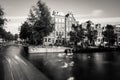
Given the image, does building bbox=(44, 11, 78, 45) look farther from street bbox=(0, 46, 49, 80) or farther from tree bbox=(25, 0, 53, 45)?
street bbox=(0, 46, 49, 80)

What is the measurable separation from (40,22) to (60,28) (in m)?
25.7

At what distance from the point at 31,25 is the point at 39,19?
13.2 feet

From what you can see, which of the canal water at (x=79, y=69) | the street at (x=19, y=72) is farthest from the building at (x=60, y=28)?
the street at (x=19, y=72)

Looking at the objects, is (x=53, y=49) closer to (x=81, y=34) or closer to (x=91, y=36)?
(x=81, y=34)

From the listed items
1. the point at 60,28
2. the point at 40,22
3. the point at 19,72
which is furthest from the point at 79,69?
the point at 60,28

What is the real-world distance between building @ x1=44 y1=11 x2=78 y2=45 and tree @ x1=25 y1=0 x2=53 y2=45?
18.4m

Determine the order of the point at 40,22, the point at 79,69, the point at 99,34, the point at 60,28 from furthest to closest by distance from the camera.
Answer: the point at 99,34, the point at 60,28, the point at 40,22, the point at 79,69

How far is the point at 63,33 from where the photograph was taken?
7581 centimetres

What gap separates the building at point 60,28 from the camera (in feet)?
236

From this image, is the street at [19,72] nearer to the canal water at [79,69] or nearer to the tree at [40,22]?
the canal water at [79,69]

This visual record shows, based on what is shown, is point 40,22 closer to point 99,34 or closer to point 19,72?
point 19,72

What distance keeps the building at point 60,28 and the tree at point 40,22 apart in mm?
18432

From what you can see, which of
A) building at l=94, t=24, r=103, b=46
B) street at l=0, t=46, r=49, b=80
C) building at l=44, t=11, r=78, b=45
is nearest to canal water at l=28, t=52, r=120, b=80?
street at l=0, t=46, r=49, b=80

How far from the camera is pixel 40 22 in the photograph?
1983 inches
